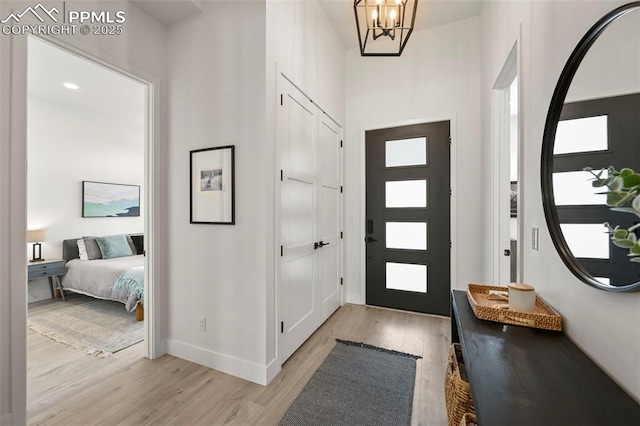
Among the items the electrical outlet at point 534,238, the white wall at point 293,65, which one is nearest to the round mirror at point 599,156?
the electrical outlet at point 534,238

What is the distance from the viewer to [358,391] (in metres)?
1.89

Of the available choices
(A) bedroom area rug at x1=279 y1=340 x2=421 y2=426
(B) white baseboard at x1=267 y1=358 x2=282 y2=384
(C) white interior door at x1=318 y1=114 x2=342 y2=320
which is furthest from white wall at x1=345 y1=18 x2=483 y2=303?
(B) white baseboard at x1=267 y1=358 x2=282 y2=384

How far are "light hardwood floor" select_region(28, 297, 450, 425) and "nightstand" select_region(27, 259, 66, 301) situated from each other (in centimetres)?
124

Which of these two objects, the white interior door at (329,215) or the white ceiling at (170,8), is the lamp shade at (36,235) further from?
the white interior door at (329,215)

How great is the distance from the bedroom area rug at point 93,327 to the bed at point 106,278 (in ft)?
0.57

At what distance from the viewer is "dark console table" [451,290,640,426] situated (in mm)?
677

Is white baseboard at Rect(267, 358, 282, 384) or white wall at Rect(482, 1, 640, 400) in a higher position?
white wall at Rect(482, 1, 640, 400)

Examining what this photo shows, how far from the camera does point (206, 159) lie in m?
2.21

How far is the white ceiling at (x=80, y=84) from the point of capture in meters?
2.92

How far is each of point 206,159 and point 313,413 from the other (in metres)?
1.95

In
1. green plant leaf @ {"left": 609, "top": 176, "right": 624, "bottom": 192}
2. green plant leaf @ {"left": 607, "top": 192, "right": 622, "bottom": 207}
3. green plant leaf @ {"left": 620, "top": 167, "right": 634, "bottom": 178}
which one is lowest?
Result: green plant leaf @ {"left": 607, "top": 192, "right": 622, "bottom": 207}

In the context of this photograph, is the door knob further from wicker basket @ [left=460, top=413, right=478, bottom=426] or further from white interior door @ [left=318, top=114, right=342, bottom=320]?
wicker basket @ [left=460, top=413, right=478, bottom=426]

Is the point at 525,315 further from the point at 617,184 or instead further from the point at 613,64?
the point at 613,64

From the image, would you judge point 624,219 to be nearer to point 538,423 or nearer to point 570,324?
point 570,324
